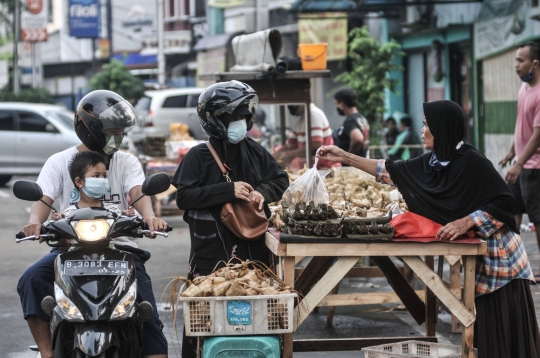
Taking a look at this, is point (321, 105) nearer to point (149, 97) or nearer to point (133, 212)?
point (149, 97)

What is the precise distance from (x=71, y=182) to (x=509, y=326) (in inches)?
98.1

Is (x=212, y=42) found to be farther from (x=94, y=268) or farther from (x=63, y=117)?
(x=94, y=268)

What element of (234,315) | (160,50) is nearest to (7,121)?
(234,315)

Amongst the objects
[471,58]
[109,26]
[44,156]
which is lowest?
[44,156]

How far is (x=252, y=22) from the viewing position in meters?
19.6

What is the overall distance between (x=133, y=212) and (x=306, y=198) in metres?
1.18

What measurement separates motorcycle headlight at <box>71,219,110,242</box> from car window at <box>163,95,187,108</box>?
21908mm

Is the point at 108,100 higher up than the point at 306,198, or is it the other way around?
the point at 108,100

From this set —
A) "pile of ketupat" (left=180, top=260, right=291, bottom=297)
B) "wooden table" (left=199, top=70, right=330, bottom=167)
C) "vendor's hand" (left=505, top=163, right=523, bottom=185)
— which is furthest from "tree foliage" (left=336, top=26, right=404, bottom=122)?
"pile of ketupat" (left=180, top=260, right=291, bottom=297)

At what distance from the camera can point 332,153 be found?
576cm

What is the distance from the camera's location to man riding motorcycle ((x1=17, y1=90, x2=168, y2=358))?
512cm

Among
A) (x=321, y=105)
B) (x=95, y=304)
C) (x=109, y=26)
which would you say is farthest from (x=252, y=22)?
(x=109, y=26)

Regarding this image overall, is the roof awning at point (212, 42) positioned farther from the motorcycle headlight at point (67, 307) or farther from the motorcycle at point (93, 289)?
the motorcycle headlight at point (67, 307)

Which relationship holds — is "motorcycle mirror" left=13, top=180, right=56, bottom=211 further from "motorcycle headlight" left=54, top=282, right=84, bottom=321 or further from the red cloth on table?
the red cloth on table
